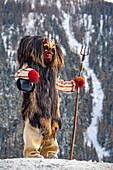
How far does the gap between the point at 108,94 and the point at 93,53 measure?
52.6ft

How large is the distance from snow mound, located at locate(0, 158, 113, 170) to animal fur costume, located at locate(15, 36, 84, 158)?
1.16m

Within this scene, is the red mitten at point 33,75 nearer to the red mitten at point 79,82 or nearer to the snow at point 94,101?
the red mitten at point 79,82

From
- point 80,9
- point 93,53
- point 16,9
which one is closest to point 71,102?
point 93,53

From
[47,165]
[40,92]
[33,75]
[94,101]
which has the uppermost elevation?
[33,75]

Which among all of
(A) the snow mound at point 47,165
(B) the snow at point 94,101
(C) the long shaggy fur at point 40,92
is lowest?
(B) the snow at point 94,101

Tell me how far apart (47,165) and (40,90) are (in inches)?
75.4

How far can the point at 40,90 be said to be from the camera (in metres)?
7.01

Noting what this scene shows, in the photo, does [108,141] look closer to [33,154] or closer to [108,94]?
[108,94]

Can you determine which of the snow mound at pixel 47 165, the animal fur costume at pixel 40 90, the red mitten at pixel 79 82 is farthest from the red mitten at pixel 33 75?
the snow mound at pixel 47 165

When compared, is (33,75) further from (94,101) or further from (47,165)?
(94,101)

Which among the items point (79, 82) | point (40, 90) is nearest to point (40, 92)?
point (40, 90)

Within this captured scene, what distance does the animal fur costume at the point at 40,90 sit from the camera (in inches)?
265

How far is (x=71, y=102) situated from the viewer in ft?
321

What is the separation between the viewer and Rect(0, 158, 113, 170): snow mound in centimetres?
515
